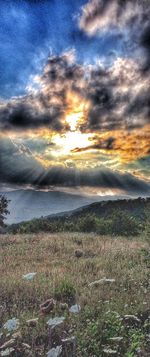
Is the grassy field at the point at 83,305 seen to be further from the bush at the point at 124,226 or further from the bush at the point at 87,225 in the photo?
the bush at the point at 87,225

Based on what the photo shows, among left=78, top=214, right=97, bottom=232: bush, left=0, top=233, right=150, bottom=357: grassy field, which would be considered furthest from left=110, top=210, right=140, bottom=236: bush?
left=0, top=233, right=150, bottom=357: grassy field

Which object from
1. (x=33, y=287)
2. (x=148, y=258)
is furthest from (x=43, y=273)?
(x=148, y=258)

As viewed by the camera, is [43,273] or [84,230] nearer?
[43,273]

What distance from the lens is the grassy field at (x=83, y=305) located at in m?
6.66

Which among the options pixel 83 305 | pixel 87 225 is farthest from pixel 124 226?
pixel 83 305

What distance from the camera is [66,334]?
7230 millimetres

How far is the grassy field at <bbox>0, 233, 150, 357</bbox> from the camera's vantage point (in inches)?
262

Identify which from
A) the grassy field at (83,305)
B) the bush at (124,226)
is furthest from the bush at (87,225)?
the grassy field at (83,305)

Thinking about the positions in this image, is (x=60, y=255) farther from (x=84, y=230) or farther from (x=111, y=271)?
(x=84, y=230)

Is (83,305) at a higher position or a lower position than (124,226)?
lower

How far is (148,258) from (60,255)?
15.9 feet

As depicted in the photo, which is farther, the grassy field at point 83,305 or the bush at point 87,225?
the bush at point 87,225

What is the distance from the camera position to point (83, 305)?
350 inches

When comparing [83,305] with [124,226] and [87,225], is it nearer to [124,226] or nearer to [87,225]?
[124,226]
